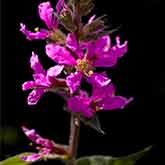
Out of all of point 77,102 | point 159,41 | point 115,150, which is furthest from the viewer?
point 159,41

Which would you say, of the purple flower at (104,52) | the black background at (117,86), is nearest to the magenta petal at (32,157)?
the purple flower at (104,52)

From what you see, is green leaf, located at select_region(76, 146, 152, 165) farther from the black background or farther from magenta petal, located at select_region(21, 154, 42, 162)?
the black background

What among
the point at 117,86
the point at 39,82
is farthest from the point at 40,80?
the point at 117,86

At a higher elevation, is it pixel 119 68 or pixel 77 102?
pixel 77 102

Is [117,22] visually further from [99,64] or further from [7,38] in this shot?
[99,64]

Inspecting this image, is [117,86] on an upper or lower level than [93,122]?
lower

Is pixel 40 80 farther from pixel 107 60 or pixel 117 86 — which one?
pixel 117 86

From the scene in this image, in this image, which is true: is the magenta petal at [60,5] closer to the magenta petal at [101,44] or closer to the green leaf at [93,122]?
the magenta petal at [101,44]

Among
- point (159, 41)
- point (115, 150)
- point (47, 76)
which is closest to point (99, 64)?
point (47, 76)

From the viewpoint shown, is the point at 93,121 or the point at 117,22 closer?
the point at 93,121
